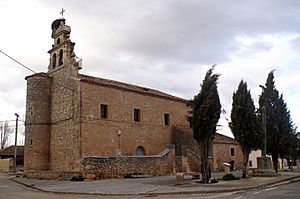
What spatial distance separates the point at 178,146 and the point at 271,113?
11.3m

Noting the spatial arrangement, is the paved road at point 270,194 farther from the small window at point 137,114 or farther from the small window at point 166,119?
the small window at point 166,119

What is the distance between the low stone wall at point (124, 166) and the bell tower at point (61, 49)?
825 centimetres

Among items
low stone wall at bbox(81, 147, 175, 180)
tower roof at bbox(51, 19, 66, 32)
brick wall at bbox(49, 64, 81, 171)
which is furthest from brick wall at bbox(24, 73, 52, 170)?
low stone wall at bbox(81, 147, 175, 180)

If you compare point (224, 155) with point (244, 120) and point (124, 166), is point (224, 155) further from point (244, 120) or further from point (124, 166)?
point (244, 120)

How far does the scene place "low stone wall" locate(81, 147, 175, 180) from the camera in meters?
25.2

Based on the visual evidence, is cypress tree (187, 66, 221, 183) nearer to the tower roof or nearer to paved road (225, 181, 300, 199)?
paved road (225, 181, 300, 199)

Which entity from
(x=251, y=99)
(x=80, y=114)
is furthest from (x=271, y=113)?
(x=80, y=114)

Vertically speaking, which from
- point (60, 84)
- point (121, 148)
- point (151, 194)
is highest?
point (60, 84)

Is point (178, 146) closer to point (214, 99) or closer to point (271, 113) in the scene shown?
point (271, 113)

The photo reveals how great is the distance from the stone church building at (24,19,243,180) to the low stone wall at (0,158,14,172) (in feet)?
45.7

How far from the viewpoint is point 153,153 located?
109 feet

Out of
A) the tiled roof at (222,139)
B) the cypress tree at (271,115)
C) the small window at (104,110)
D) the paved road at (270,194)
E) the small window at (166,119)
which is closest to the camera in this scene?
the paved road at (270,194)

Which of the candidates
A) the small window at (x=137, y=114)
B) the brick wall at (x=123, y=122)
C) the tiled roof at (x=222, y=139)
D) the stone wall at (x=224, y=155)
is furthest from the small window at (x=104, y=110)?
the tiled roof at (x=222, y=139)

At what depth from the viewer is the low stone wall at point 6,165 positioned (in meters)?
43.1
